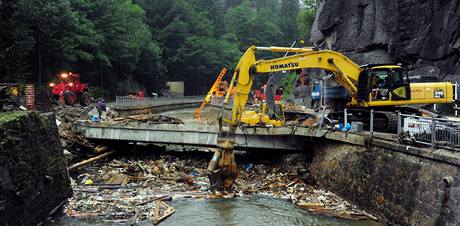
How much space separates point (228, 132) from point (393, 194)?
5.92 metres

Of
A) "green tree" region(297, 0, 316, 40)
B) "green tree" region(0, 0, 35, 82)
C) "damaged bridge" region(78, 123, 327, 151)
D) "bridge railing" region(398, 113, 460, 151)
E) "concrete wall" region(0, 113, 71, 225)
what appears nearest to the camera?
"concrete wall" region(0, 113, 71, 225)

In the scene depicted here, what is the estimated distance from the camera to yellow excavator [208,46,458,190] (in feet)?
56.2

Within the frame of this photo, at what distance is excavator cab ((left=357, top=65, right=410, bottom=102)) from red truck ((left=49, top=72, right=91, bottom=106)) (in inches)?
870

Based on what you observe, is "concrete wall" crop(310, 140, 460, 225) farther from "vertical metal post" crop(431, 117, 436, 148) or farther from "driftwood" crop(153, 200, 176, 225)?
"driftwood" crop(153, 200, 176, 225)

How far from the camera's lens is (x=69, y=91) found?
3212 cm

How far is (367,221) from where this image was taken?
541 inches

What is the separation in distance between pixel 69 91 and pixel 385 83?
23.2 meters

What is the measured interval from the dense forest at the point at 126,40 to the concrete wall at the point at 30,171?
21.5 metres

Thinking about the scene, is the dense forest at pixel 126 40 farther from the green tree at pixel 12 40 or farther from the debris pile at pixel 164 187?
the debris pile at pixel 164 187

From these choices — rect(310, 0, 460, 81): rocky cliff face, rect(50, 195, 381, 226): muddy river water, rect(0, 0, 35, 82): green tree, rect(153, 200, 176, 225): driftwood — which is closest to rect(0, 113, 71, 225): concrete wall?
rect(50, 195, 381, 226): muddy river water

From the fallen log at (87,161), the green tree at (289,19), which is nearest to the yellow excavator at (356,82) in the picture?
the fallen log at (87,161)

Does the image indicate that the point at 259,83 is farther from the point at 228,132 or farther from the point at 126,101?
the point at 228,132

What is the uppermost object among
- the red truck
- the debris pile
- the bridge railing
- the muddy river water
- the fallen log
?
the red truck

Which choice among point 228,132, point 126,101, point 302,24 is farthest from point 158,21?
point 228,132
